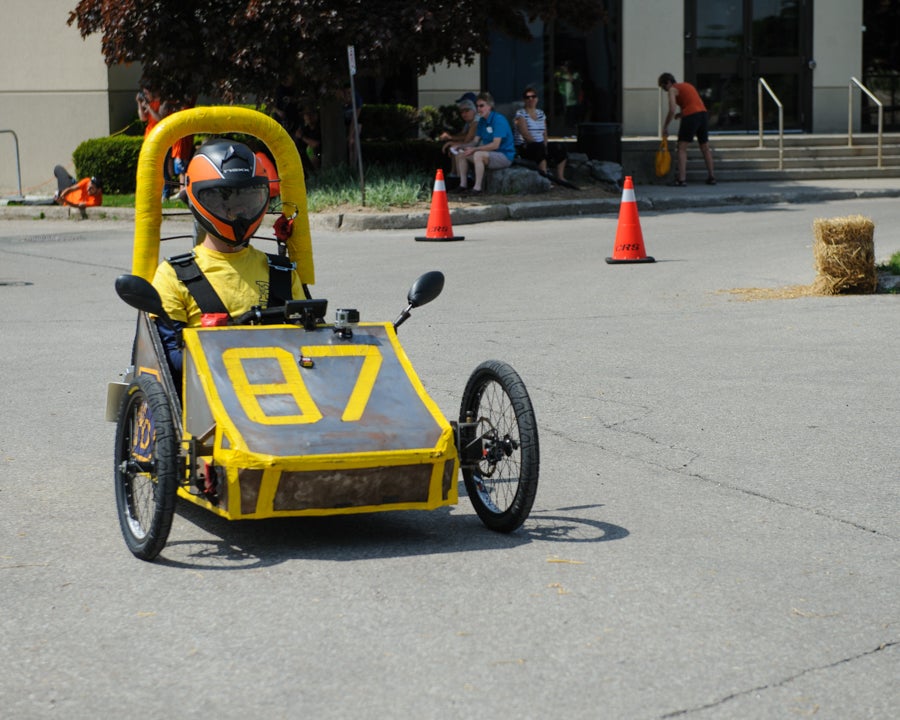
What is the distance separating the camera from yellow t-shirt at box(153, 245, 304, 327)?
566 centimetres

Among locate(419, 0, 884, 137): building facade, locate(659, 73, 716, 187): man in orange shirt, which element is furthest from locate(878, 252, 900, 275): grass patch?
locate(419, 0, 884, 137): building facade

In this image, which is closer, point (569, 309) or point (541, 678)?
point (541, 678)

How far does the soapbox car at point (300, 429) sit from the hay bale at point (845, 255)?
255 inches

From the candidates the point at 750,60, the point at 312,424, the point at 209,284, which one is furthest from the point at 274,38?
the point at 312,424

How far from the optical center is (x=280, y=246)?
617 cm

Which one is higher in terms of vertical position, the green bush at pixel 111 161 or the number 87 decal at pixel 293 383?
the green bush at pixel 111 161

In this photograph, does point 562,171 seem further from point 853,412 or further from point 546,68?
point 853,412

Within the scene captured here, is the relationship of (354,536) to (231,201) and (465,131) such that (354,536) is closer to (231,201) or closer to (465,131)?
(231,201)

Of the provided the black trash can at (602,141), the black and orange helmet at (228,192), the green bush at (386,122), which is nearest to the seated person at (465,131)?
the black trash can at (602,141)

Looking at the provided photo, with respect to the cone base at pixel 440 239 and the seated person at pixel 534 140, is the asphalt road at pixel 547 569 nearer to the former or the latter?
the cone base at pixel 440 239

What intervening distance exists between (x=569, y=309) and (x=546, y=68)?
1756 cm

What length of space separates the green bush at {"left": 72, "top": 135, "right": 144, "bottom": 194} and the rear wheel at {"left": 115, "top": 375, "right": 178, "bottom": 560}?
1750 centimetres

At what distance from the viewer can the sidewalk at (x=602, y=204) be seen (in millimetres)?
17984

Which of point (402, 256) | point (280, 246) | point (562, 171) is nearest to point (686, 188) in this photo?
point (562, 171)
